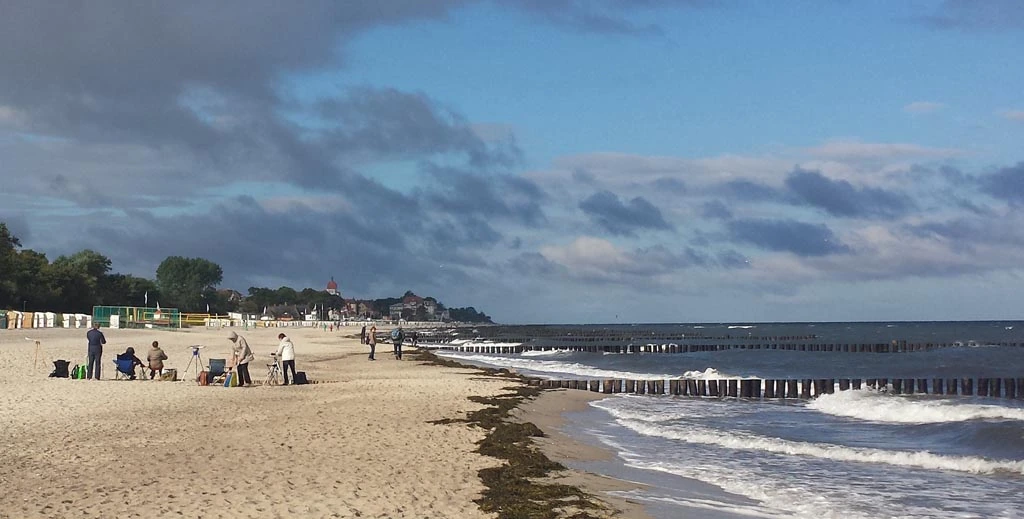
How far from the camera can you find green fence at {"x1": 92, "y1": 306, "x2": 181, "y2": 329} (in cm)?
6660

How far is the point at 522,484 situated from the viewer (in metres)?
10.6

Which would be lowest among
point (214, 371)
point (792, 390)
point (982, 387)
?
point (792, 390)

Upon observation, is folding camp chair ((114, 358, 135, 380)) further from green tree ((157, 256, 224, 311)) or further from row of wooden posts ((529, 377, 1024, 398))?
green tree ((157, 256, 224, 311))

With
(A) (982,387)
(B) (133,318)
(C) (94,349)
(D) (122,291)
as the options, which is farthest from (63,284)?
(A) (982,387)

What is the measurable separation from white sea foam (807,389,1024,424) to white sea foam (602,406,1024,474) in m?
5.64

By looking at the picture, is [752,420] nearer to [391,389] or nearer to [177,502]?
[391,389]

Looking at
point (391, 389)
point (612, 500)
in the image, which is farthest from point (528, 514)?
point (391, 389)

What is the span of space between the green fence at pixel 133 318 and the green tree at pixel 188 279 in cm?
8115

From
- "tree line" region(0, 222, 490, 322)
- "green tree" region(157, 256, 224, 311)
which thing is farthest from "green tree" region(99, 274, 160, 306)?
"green tree" region(157, 256, 224, 311)

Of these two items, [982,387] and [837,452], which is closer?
[837,452]

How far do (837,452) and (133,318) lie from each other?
67892 mm

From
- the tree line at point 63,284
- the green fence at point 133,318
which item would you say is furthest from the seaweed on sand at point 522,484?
the tree line at point 63,284

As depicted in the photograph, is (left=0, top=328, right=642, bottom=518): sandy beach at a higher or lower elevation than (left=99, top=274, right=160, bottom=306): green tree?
lower

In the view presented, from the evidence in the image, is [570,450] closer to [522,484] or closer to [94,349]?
[522,484]
